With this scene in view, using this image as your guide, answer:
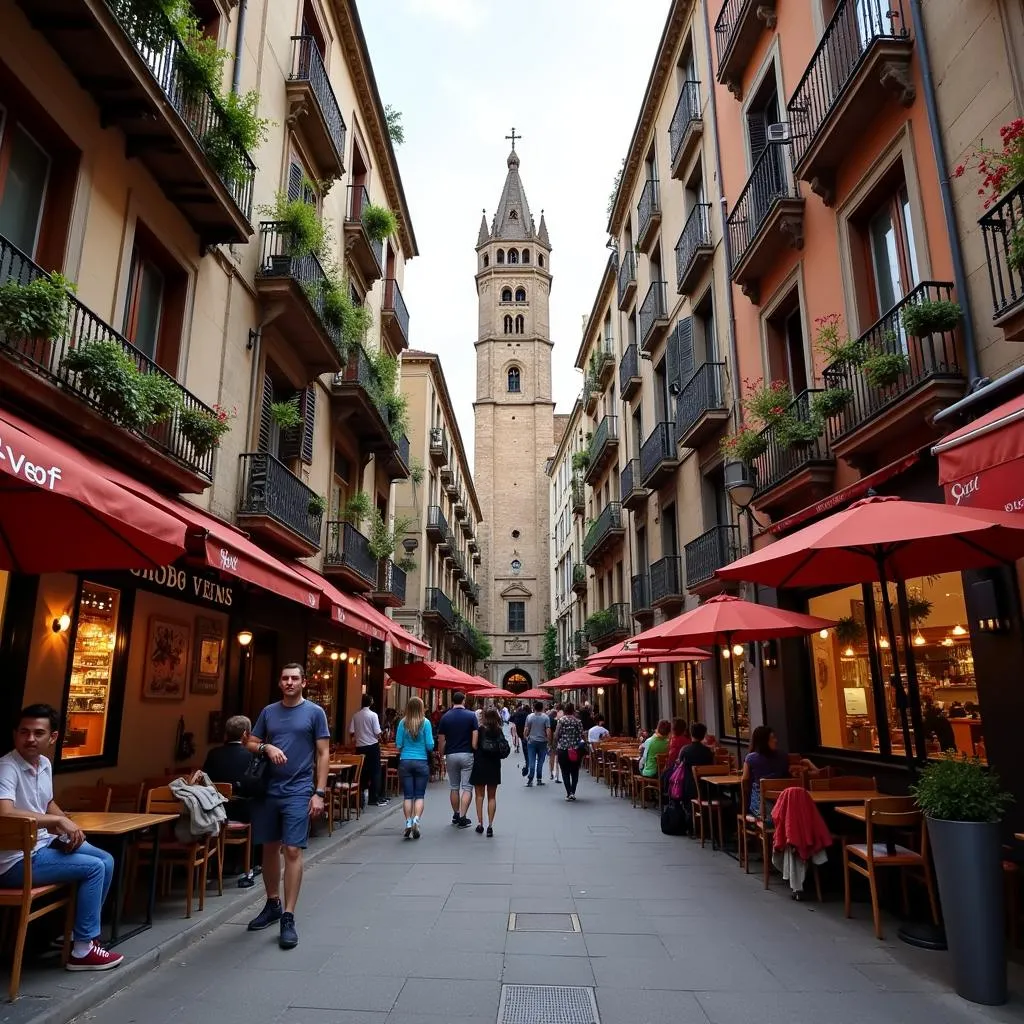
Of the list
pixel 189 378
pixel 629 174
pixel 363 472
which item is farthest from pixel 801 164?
pixel 629 174

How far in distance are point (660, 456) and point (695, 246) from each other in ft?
17.0

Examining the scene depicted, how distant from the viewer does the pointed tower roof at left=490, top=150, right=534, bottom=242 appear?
2704 inches

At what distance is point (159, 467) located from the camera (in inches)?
325

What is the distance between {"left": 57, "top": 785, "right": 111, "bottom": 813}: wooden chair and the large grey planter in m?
6.29

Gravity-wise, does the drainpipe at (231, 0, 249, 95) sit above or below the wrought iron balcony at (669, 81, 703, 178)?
below

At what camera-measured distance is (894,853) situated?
6.02m

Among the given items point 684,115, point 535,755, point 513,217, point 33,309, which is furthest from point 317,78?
point 513,217

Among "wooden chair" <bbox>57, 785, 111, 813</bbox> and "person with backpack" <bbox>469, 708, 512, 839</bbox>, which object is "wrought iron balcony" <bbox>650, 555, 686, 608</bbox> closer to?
"person with backpack" <bbox>469, 708, 512, 839</bbox>

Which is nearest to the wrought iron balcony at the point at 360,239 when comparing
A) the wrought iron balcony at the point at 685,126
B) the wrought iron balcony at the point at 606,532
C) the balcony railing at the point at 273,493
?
the balcony railing at the point at 273,493

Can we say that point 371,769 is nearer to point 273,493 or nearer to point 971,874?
point 273,493

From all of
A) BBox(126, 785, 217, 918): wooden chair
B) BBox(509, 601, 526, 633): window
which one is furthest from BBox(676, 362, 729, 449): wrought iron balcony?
BBox(509, 601, 526, 633): window

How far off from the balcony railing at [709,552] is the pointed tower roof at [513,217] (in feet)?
190

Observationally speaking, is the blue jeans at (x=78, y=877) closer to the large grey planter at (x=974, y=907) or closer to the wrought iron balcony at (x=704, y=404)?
the large grey planter at (x=974, y=907)

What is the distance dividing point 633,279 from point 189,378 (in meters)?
16.4
